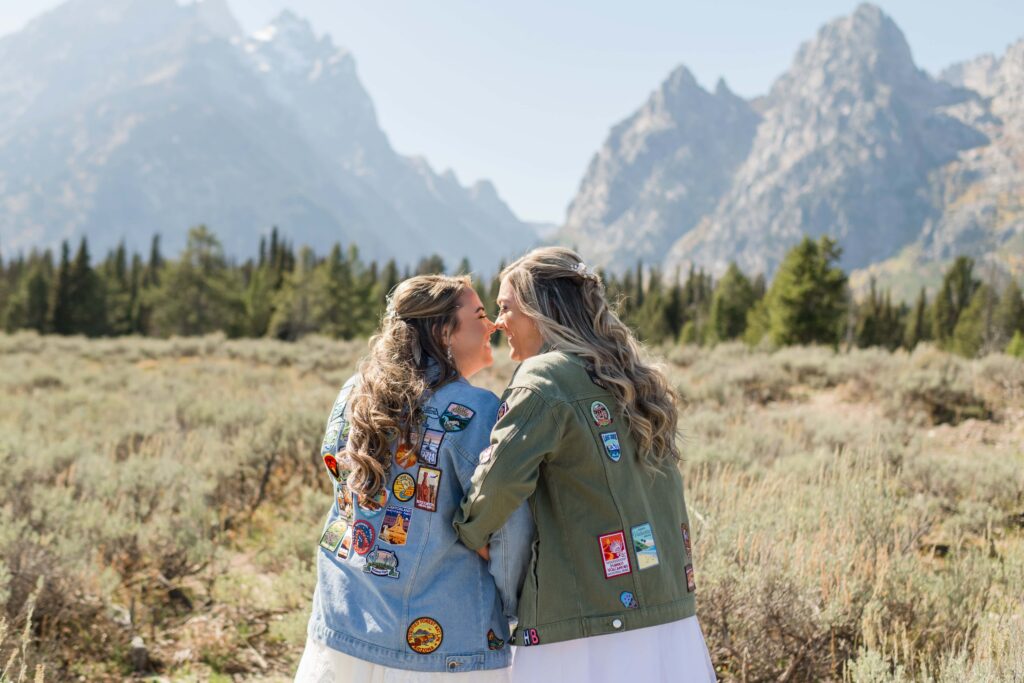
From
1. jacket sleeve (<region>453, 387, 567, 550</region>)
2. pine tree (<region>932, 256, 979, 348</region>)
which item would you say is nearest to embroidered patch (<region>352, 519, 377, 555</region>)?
jacket sleeve (<region>453, 387, 567, 550</region>)

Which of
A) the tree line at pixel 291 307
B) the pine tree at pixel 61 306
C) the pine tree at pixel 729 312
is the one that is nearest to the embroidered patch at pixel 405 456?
the tree line at pixel 291 307

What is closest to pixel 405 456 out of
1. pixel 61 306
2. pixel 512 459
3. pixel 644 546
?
pixel 512 459

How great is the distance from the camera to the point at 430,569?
2156 mm

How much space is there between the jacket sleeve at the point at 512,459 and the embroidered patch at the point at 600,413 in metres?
0.12

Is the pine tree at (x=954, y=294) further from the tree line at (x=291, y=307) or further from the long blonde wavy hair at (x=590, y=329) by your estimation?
the long blonde wavy hair at (x=590, y=329)

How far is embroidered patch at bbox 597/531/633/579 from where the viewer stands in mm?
2052

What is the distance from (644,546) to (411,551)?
2.43 ft

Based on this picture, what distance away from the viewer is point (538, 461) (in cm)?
205

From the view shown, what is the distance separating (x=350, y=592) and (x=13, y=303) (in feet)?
188

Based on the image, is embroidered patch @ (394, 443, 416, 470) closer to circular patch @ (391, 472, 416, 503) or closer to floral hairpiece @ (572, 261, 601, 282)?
circular patch @ (391, 472, 416, 503)

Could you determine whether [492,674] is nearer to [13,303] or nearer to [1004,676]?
[1004,676]

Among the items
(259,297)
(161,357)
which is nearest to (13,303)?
(259,297)

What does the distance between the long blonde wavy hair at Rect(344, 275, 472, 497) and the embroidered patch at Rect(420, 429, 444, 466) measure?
5 cm

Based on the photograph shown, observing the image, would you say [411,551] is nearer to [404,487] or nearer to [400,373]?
[404,487]
